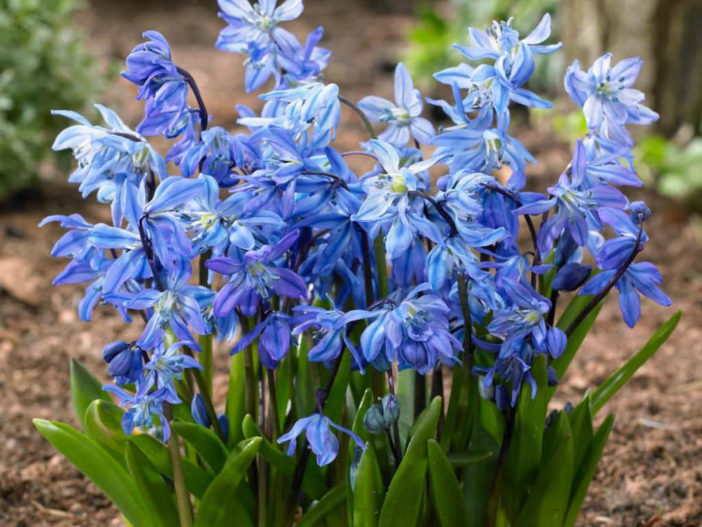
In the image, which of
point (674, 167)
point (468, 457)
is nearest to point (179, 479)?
point (468, 457)

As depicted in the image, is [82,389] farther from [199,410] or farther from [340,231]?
[340,231]

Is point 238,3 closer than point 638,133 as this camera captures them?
Yes

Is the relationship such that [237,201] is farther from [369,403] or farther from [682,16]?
[682,16]

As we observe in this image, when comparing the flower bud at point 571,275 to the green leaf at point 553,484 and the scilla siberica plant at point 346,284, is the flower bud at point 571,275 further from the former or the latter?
the green leaf at point 553,484

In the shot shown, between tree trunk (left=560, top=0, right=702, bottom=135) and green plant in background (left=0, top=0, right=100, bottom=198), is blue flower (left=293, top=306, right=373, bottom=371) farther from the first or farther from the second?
tree trunk (left=560, top=0, right=702, bottom=135)

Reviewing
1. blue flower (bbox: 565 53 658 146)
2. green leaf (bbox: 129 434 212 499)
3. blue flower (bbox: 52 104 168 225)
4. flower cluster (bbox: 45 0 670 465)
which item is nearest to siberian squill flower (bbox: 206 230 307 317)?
flower cluster (bbox: 45 0 670 465)

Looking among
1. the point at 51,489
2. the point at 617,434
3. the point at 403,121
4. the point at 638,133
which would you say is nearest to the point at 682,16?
the point at 638,133
